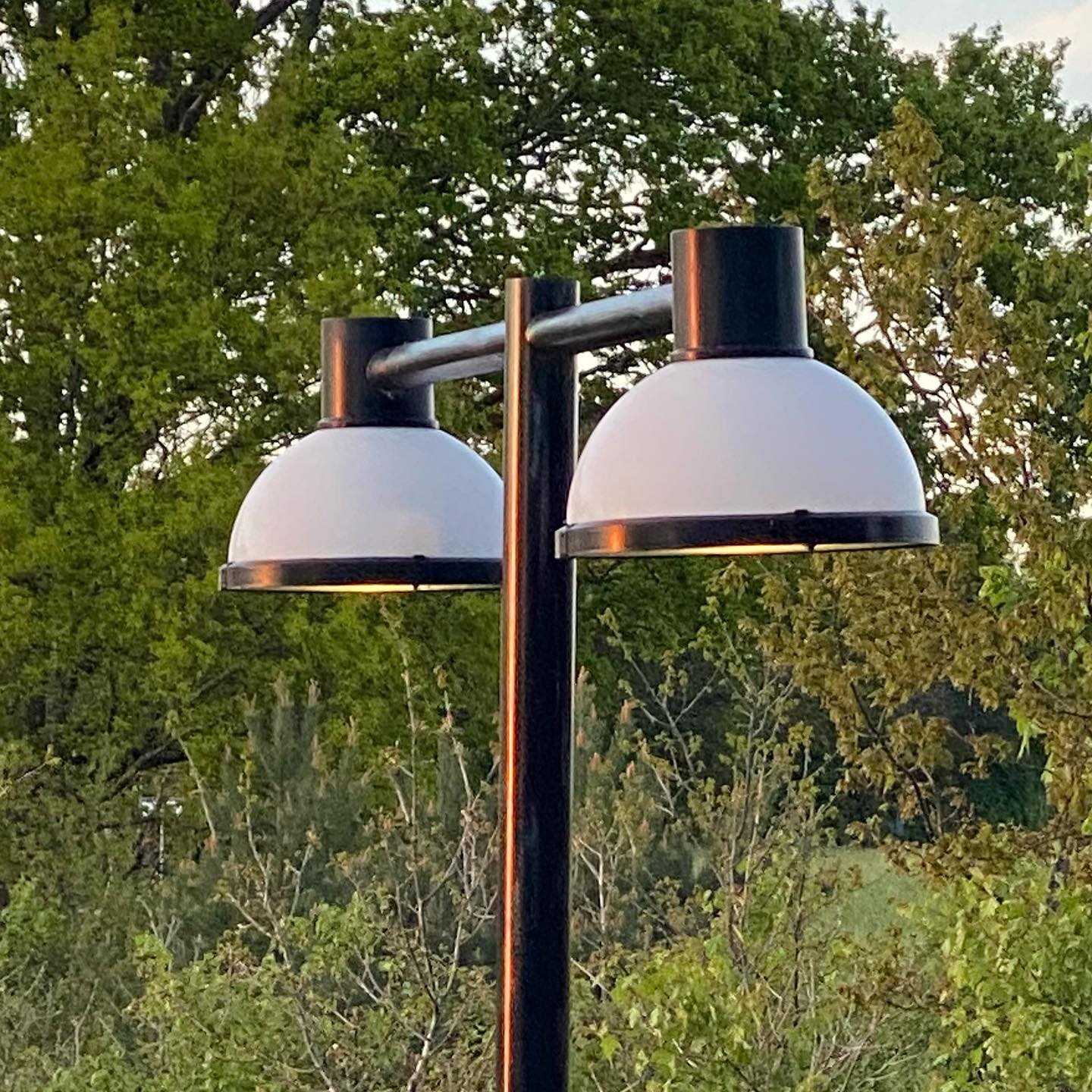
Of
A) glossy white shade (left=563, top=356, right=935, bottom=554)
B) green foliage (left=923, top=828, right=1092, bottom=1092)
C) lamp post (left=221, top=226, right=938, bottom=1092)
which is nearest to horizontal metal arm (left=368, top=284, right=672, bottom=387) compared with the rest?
lamp post (left=221, top=226, right=938, bottom=1092)

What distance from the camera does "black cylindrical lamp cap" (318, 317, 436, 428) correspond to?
2.01 meters

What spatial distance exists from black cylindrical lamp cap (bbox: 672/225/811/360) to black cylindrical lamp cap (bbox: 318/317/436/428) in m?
0.51

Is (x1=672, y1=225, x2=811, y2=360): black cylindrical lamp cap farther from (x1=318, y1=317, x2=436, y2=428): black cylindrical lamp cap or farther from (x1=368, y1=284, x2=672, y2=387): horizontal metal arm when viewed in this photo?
(x1=318, y1=317, x2=436, y2=428): black cylindrical lamp cap

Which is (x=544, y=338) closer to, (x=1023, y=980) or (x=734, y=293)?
(x=734, y=293)

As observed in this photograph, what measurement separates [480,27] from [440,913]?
8131 millimetres

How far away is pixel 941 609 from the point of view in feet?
19.5

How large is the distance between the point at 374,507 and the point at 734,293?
512mm

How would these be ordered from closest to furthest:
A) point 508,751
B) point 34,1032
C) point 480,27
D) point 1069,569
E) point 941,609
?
point 508,751
point 1069,569
point 941,609
point 34,1032
point 480,27

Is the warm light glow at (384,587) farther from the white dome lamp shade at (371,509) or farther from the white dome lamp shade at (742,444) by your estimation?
the white dome lamp shade at (742,444)

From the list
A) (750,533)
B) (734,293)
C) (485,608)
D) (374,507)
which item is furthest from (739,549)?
(485,608)

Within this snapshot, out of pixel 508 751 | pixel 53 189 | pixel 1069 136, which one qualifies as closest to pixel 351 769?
pixel 53 189

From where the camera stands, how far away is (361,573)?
76.2 inches

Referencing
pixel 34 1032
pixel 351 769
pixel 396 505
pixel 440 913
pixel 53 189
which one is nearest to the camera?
pixel 396 505

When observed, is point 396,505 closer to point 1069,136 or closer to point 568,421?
point 568,421
